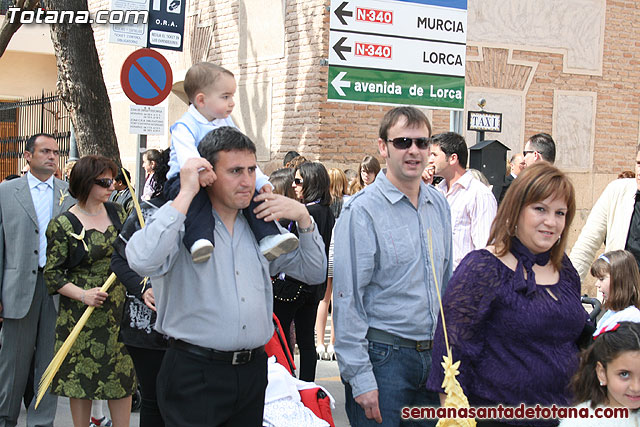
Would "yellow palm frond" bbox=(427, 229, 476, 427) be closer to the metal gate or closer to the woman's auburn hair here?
the woman's auburn hair

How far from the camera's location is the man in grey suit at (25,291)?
21.6 feet

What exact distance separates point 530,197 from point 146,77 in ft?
23.0

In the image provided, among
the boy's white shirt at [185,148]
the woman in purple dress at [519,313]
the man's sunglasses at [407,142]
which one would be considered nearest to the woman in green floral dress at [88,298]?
the boy's white shirt at [185,148]

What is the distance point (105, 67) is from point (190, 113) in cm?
1793

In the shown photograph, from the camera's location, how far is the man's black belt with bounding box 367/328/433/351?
156 inches

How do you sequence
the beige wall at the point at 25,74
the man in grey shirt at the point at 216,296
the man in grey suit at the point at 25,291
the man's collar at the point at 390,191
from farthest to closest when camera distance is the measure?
the beige wall at the point at 25,74, the man in grey suit at the point at 25,291, the man's collar at the point at 390,191, the man in grey shirt at the point at 216,296

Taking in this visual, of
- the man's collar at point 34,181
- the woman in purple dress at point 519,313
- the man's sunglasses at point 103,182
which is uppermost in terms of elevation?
the man's sunglasses at point 103,182

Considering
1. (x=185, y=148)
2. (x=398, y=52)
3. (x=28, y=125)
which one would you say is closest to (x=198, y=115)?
(x=185, y=148)

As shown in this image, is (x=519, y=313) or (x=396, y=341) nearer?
(x=519, y=313)

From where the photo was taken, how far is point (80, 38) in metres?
11.6

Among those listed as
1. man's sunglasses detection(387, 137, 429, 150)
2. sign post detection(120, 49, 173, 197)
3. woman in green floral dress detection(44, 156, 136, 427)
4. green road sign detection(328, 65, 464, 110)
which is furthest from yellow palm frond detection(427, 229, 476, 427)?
green road sign detection(328, 65, 464, 110)

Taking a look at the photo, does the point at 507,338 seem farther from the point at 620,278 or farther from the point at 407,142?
the point at 620,278

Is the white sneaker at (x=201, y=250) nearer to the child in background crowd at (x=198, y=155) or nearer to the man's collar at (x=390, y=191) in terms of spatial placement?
the child in background crowd at (x=198, y=155)

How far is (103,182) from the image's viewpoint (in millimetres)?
6184
